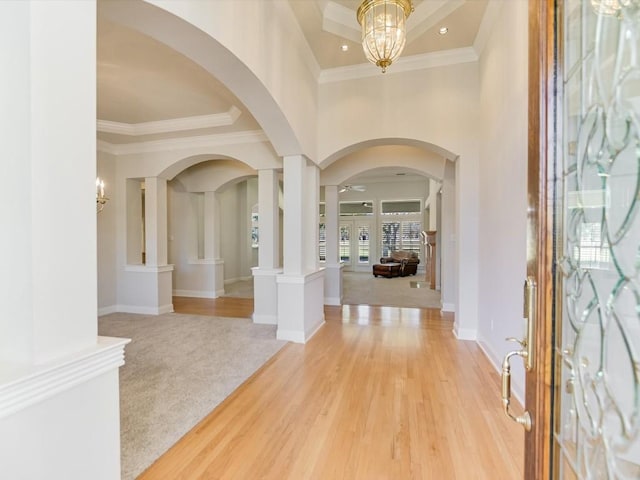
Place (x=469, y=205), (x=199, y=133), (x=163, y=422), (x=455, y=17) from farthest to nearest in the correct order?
(x=199, y=133), (x=469, y=205), (x=455, y=17), (x=163, y=422)

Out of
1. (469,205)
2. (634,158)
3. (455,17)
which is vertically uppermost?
(455,17)

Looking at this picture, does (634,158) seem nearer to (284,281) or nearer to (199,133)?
(284,281)

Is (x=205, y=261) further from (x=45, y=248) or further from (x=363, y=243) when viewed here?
(x=363, y=243)

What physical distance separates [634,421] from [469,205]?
3788 millimetres

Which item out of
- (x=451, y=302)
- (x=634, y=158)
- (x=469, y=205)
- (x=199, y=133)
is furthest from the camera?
(x=451, y=302)

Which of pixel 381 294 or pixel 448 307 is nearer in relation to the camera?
pixel 448 307

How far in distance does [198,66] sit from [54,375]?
3.39 metres

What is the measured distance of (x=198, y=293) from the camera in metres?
7.22

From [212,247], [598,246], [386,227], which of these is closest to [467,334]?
[598,246]

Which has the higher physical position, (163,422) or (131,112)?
(131,112)

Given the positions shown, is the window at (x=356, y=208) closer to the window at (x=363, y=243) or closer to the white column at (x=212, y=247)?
the window at (x=363, y=243)

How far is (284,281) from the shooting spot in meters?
4.09

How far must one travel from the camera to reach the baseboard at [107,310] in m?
5.42

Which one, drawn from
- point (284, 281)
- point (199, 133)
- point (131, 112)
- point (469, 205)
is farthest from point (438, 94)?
point (131, 112)
